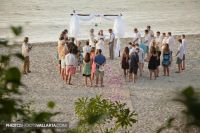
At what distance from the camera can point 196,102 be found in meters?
2.01

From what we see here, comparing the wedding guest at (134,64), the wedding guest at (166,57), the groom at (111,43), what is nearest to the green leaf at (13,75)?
the wedding guest at (134,64)

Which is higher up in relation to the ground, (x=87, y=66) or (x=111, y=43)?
(x=111, y=43)

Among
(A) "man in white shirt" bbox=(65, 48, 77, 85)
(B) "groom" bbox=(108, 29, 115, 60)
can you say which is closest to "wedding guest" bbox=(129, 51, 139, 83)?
(A) "man in white shirt" bbox=(65, 48, 77, 85)

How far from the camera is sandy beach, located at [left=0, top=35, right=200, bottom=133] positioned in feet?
43.8

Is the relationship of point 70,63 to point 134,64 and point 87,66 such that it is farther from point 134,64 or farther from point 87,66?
point 134,64

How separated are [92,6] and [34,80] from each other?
13.5 meters

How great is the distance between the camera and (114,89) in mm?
15727

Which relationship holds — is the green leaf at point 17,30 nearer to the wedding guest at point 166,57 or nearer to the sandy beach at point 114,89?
the sandy beach at point 114,89

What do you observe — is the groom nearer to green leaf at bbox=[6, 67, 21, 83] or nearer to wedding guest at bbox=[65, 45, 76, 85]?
wedding guest at bbox=[65, 45, 76, 85]

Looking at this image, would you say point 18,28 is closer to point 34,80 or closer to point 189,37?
point 34,80

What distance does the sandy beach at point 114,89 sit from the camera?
526 inches

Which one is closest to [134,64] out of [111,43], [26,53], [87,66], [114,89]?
[114,89]

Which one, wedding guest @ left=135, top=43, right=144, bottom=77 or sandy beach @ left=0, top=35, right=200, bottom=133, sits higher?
wedding guest @ left=135, top=43, right=144, bottom=77

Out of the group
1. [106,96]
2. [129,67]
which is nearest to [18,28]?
[106,96]
